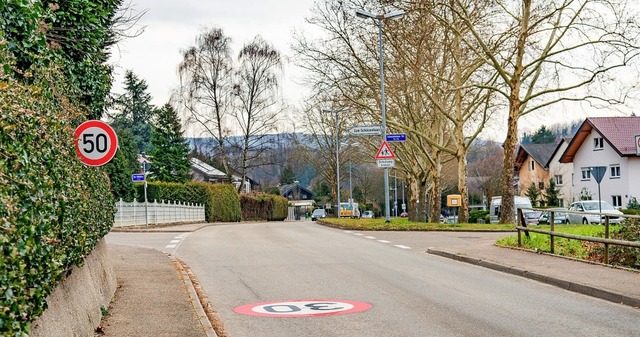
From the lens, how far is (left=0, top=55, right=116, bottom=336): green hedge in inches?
167

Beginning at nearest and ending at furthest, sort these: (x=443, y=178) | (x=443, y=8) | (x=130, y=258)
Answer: (x=130, y=258) → (x=443, y=8) → (x=443, y=178)

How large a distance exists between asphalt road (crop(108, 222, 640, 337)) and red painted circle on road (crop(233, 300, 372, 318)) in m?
0.02

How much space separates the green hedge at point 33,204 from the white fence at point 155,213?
29.8 metres

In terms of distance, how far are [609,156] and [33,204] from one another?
6436 cm

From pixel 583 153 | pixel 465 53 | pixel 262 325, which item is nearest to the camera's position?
pixel 262 325

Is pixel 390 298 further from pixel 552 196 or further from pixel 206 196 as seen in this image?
pixel 552 196

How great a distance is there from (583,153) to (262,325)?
63870mm

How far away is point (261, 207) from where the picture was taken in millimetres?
77438

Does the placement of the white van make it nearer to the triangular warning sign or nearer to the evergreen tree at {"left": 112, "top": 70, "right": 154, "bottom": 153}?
the triangular warning sign

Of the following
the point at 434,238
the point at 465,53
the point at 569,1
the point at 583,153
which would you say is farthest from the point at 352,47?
the point at 583,153

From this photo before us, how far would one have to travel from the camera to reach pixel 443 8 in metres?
35.4

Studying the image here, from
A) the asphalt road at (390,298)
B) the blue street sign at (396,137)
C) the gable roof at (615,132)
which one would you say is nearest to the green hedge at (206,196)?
the blue street sign at (396,137)

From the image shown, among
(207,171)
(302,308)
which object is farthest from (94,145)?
(207,171)

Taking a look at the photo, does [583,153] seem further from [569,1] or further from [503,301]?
[503,301]
